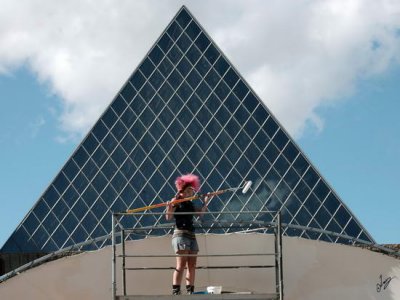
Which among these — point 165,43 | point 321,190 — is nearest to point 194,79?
point 165,43

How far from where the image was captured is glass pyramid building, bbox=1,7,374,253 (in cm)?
4478

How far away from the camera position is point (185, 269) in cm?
1101

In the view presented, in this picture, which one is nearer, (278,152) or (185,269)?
(185,269)

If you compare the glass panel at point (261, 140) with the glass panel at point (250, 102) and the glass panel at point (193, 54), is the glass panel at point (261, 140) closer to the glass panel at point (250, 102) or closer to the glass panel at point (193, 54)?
the glass panel at point (250, 102)

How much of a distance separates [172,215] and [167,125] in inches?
1495

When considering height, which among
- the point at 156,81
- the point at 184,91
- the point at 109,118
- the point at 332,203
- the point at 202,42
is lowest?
the point at 332,203

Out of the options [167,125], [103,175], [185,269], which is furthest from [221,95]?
[185,269]

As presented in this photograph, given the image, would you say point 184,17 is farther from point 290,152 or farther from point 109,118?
point 290,152

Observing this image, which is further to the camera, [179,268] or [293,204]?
[293,204]

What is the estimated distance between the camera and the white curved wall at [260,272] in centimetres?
1058

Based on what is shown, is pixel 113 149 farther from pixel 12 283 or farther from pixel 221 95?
pixel 12 283

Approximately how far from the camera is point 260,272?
35.5 feet

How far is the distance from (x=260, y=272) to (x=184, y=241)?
117cm

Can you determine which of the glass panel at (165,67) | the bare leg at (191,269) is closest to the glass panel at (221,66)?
the glass panel at (165,67)
